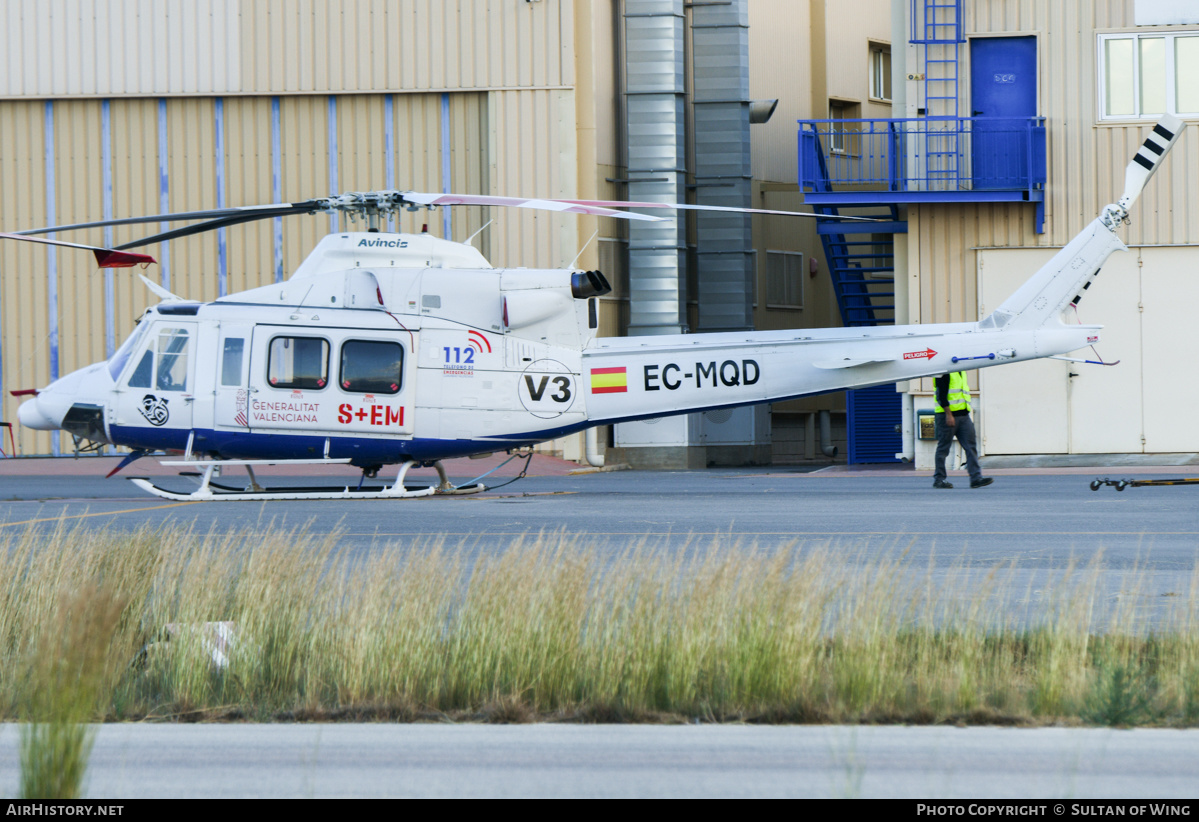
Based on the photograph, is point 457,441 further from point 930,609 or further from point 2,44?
point 2,44

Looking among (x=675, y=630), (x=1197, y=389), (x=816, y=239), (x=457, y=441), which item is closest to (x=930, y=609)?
(x=675, y=630)

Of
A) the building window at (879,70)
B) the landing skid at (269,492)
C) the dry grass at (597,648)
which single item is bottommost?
the dry grass at (597,648)

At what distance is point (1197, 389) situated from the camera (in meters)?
24.1

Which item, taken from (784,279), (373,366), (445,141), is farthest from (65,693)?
(784,279)

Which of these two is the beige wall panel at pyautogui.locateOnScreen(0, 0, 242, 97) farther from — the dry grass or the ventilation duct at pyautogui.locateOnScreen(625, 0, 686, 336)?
the dry grass

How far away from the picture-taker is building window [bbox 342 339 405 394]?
55.5 ft

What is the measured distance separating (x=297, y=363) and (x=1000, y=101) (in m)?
14.2

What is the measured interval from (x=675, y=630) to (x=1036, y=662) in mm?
1792

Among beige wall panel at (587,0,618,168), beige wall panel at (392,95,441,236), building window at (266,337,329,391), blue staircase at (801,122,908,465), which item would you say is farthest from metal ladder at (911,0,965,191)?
building window at (266,337,329,391)

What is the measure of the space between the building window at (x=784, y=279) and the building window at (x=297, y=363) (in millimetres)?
17281

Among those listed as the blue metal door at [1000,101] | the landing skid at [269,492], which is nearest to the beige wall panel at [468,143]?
the blue metal door at [1000,101]

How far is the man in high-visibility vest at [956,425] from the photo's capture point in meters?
18.5

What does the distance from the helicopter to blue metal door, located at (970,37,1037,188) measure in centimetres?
684

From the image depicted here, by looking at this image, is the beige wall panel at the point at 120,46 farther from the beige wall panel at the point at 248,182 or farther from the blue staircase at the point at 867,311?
the blue staircase at the point at 867,311
